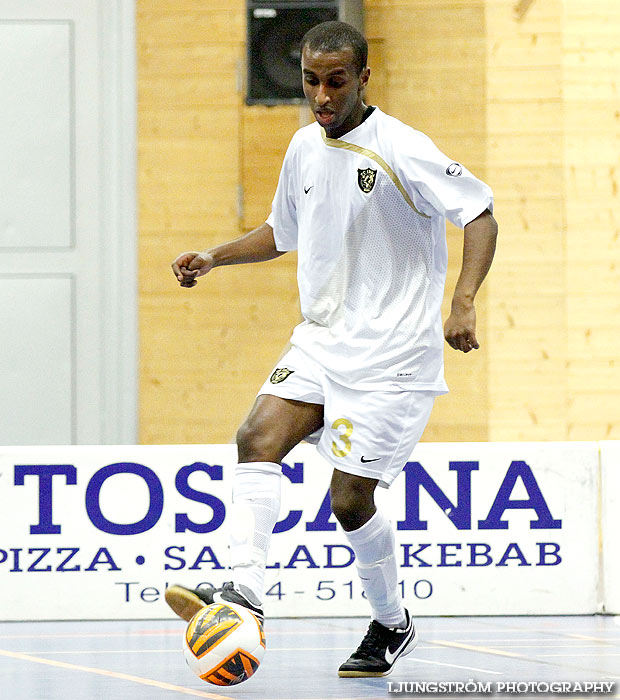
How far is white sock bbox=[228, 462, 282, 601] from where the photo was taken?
11.9 ft

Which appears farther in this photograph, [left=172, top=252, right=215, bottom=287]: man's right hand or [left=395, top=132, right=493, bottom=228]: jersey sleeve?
[left=172, top=252, right=215, bottom=287]: man's right hand

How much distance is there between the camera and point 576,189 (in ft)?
26.7

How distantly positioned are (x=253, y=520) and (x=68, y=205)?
5.26 metres

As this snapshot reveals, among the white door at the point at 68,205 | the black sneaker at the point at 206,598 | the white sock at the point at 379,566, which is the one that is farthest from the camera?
the white door at the point at 68,205

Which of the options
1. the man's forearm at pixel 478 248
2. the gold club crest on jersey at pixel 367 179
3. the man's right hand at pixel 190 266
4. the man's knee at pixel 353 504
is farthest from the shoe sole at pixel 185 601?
the gold club crest on jersey at pixel 367 179

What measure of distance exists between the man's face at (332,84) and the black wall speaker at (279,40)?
400cm

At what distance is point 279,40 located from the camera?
775cm

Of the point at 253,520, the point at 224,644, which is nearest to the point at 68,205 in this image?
the point at 253,520

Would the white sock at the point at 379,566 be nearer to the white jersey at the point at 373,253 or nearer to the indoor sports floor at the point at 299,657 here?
the indoor sports floor at the point at 299,657

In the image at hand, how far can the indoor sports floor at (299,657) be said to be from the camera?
12.5ft

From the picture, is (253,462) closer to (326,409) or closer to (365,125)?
(326,409)

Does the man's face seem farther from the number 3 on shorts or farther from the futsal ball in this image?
the futsal ball

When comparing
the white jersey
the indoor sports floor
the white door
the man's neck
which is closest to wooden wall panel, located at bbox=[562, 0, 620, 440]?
the white door

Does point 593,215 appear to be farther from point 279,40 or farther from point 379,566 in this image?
point 379,566
